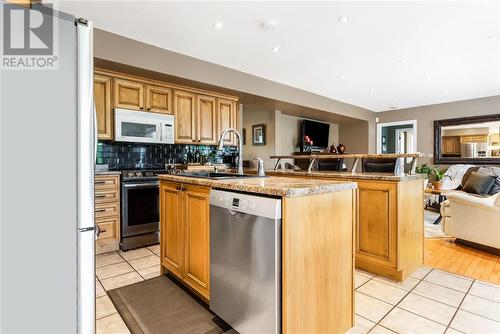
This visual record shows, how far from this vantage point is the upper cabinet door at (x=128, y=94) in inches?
131

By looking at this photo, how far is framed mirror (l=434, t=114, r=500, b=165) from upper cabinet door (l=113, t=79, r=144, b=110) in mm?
6905

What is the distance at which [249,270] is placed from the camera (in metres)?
1.41

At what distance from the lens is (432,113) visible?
22.2 feet

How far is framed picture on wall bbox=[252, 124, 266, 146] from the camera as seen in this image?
20.4ft

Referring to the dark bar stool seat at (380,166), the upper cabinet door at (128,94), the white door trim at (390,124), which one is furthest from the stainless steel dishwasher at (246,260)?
the white door trim at (390,124)

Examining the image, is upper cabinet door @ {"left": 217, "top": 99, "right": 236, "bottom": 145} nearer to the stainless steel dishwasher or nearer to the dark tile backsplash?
the dark tile backsplash

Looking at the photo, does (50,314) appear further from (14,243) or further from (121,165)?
(121,165)

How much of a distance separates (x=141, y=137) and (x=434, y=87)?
18.0 feet

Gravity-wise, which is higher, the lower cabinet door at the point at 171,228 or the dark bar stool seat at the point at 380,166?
the dark bar stool seat at the point at 380,166

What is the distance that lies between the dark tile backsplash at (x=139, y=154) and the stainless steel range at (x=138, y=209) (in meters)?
0.53

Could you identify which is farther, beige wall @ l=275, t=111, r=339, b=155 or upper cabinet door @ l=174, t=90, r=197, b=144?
beige wall @ l=275, t=111, r=339, b=155

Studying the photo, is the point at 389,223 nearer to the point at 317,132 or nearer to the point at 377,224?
the point at 377,224

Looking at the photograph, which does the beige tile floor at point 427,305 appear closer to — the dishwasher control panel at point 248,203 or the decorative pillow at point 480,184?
the dishwasher control panel at point 248,203

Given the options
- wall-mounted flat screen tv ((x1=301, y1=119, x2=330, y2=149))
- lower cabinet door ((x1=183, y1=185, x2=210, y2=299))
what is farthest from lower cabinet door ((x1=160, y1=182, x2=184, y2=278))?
wall-mounted flat screen tv ((x1=301, y1=119, x2=330, y2=149))
